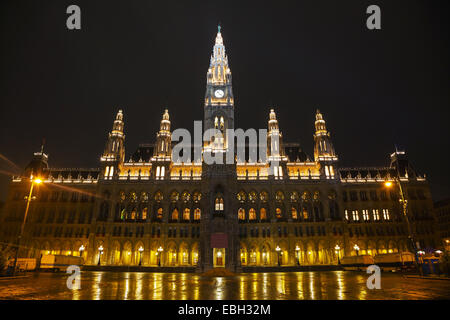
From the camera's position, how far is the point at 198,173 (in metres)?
69.7

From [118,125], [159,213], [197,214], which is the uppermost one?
[118,125]

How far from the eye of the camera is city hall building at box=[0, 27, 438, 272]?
60375 millimetres

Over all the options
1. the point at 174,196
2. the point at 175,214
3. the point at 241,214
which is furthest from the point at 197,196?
the point at 241,214

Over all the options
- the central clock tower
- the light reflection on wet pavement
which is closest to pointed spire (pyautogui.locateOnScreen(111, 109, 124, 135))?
the central clock tower

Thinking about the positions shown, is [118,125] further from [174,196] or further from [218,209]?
[218,209]

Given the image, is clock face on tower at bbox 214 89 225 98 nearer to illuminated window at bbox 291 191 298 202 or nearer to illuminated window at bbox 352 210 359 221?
illuminated window at bbox 291 191 298 202

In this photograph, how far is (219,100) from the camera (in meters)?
70.9

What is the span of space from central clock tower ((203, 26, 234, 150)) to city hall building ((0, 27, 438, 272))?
0.28 meters

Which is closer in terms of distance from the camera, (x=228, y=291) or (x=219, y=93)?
(x=228, y=291)

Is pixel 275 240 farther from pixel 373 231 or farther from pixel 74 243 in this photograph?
pixel 74 243

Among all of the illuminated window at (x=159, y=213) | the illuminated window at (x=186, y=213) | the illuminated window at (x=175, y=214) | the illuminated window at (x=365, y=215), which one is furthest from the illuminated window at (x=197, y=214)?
the illuminated window at (x=365, y=215)

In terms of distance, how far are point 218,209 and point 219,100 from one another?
94.5 ft
